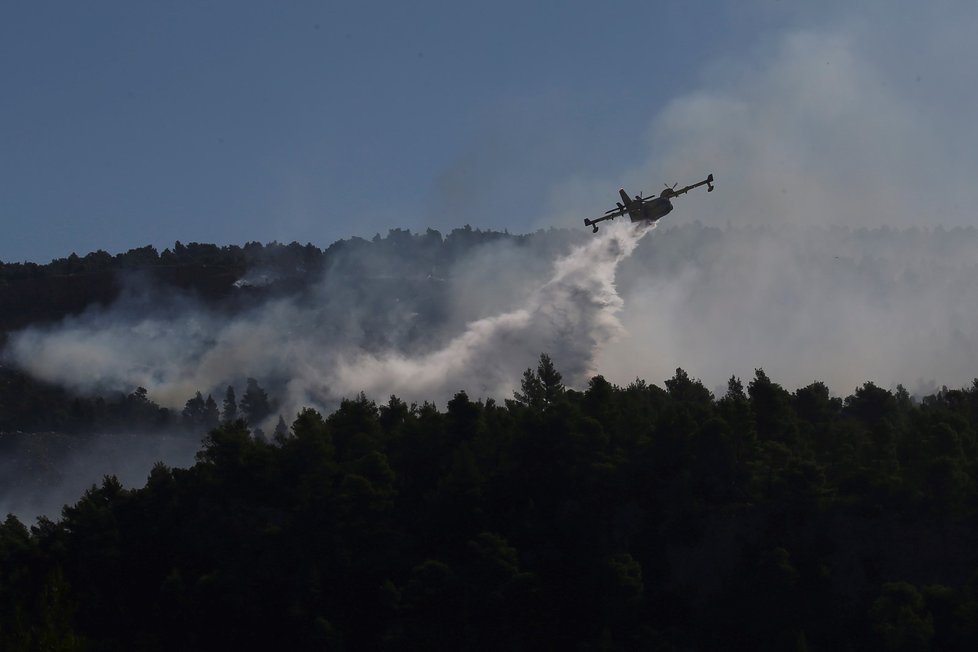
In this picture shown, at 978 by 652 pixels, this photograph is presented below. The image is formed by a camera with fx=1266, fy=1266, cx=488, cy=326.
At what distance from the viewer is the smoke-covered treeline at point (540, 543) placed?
6594 centimetres

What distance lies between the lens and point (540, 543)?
7238 centimetres

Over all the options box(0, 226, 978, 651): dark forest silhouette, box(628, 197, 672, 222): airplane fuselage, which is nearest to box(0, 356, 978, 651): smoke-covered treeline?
box(0, 226, 978, 651): dark forest silhouette

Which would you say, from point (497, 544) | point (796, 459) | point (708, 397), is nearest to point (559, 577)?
point (497, 544)

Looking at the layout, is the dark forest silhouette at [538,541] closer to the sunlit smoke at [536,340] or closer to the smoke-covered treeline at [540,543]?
the smoke-covered treeline at [540,543]

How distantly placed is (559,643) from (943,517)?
75.6 ft

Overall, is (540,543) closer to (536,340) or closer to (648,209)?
(648,209)

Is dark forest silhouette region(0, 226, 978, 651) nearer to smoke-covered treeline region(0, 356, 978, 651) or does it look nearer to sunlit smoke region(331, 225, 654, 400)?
smoke-covered treeline region(0, 356, 978, 651)

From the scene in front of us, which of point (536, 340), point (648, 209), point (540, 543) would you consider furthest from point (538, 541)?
point (536, 340)

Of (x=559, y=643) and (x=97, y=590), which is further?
(x=97, y=590)

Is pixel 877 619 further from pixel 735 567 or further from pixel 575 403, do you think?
pixel 575 403

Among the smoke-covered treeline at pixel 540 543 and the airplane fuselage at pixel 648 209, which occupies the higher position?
the airplane fuselage at pixel 648 209

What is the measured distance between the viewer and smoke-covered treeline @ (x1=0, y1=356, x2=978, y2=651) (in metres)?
65.9

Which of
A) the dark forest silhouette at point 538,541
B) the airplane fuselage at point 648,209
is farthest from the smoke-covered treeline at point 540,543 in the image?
the airplane fuselage at point 648,209

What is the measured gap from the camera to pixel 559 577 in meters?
69.9
